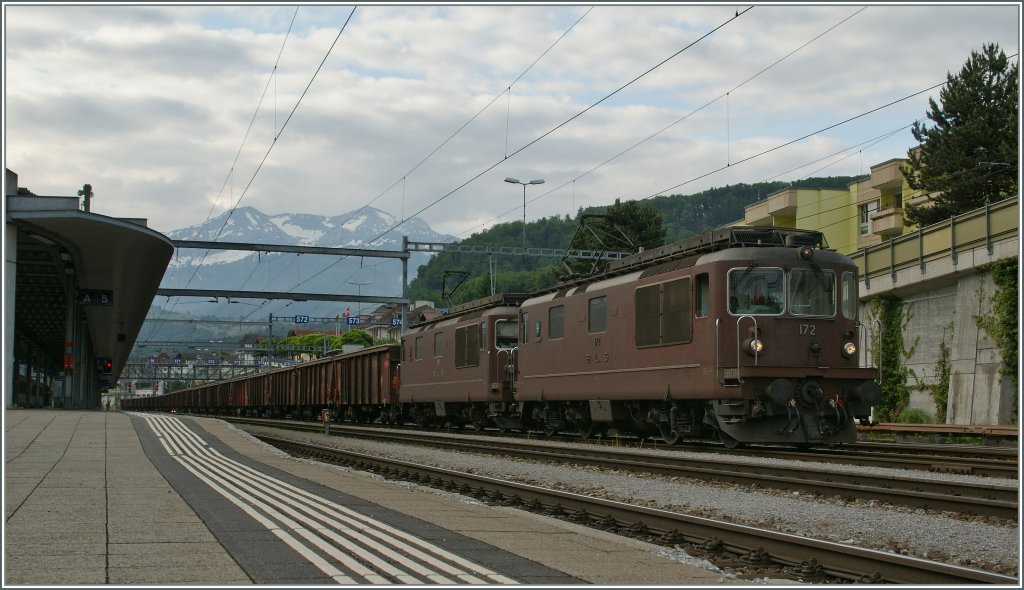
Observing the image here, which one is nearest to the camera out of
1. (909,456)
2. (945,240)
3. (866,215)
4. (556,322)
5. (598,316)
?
(909,456)

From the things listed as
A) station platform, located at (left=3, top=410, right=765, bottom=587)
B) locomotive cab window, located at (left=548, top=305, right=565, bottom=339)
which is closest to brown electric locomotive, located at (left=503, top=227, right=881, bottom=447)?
locomotive cab window, located at (left=548, top=305, right=565, bottom=339)

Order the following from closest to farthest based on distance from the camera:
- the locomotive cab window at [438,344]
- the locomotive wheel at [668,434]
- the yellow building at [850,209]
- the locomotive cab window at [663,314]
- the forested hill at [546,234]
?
the locomotive cab window at [663,314]
the locomotive wheel at [668,434]
the locomotive cab window at [438,344]
the yellow building at [850,209]
the forested hill at [546,234]

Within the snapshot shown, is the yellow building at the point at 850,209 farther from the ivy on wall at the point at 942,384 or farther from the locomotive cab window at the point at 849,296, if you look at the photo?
the locomotive cab window at the point at 849,296

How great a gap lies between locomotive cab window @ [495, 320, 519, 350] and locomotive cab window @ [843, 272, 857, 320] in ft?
34.6

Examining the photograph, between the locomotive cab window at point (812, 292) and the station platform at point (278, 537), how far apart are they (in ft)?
22.1

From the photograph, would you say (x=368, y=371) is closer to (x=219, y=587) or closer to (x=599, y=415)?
(x=599, y=415)

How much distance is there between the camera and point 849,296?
1688 centimetres

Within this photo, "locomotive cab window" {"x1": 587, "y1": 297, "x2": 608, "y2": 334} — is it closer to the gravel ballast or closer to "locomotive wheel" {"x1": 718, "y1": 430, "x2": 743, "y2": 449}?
"locomotive wheel" {"x1": 718, "y1": 430, "x2": 743, "y2": 449}

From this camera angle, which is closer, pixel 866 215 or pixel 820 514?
pixel 820 514

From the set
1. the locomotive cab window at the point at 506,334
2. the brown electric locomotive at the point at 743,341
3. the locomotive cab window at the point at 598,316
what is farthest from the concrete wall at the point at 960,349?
the locomotive cab window at the point at 506,334

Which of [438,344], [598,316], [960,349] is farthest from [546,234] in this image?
[598,316]

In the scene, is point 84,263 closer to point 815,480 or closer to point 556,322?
point 556,322

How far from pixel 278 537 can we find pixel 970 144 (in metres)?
38.4

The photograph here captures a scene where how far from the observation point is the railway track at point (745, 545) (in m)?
6.91
